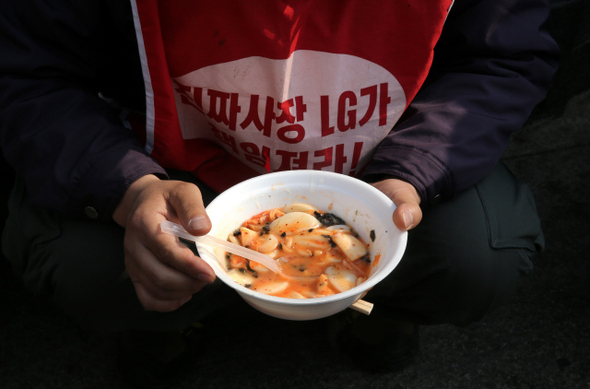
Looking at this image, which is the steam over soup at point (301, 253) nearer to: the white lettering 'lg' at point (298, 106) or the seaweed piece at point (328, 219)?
the seaweed piece at point (328, 219)

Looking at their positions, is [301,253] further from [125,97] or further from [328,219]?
[125,97]

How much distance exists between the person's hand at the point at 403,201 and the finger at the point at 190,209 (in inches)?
14.9

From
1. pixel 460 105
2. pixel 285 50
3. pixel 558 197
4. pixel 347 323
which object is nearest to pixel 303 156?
pixel 285 50

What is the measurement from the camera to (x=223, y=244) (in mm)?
1074

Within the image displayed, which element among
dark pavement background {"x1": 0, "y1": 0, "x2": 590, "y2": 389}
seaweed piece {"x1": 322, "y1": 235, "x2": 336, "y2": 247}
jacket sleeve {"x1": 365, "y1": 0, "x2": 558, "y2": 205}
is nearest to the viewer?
seaweed piece {"x1": 322, "y1": 235, "x2": 336, "y2": 247}

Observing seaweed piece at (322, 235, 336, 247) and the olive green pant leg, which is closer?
seaweed piece at (322, 235, 336, 247)

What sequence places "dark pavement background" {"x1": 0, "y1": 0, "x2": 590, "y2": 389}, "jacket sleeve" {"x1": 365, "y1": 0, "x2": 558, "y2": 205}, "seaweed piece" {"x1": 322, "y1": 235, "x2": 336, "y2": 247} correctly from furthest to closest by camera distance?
"dark pavement background" {"x1": 0, "y1": 0, "x2": 590, "y2": 389}
"jacket sleeve" {"x1": 365, "y1": 0, "x2": 558, "y2": 205}
"seaweed piece" {"x1": 322, "y1": 235, "x2": 336, "y2": 247}

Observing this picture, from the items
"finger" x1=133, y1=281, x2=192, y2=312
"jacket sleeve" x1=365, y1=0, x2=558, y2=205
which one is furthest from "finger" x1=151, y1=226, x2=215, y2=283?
"jacket sleeve" x1=365, y1=0, x2=558, y2=205

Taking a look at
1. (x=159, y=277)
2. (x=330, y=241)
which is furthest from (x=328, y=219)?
(x=159, y=277)

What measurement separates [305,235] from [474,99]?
1.89ft

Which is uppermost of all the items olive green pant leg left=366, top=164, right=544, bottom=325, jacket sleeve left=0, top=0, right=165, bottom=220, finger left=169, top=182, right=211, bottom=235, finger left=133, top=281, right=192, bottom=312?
jacket sleeve left=0, top=0, right=165, bottom=220

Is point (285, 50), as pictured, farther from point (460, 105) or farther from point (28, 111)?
point (28, 111)

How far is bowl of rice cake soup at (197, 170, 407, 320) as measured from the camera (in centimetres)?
106

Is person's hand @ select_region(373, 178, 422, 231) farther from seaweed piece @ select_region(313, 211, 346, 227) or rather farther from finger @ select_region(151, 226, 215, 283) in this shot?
finger @ select_region(151, 226, 215, 283)
